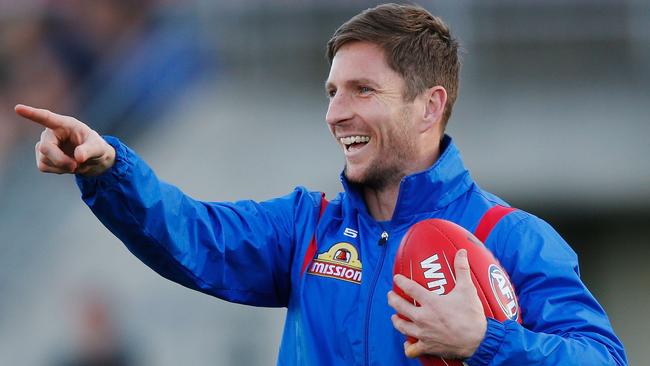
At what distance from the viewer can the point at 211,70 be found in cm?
898

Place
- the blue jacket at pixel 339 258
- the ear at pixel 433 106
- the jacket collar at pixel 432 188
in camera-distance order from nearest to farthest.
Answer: the blue jacket at pixel 339 258, the jacket collar at pixel 432 188, the ear at pixel 433 106

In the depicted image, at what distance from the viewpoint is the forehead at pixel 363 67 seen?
3.84 m

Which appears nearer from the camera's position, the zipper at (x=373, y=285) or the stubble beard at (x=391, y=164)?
the zipper at (x=373, y=285)

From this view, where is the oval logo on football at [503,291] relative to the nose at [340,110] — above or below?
below

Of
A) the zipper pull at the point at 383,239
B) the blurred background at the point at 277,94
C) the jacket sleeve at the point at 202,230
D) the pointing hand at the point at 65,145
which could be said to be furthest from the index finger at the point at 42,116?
the blurred background at the point at 277,94

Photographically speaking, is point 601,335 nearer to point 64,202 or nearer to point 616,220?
point 64,202

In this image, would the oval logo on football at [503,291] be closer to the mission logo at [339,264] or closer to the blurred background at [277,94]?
the mission logo at [339,264]

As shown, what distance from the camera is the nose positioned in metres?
3.82

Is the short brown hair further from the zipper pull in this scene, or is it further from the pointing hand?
the pointing hand

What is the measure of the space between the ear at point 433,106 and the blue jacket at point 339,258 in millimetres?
98

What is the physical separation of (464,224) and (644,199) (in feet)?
19.0

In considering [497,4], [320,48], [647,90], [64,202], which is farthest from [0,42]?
[647,90]

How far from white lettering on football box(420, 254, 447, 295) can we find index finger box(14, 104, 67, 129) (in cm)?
101

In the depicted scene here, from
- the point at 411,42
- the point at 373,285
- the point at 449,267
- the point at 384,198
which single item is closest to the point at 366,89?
the point at 411,42
